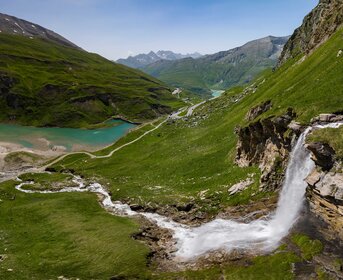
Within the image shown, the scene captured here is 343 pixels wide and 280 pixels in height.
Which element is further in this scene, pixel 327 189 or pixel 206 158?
pixel 206 158

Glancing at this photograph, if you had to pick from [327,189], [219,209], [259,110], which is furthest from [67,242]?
[259,110]

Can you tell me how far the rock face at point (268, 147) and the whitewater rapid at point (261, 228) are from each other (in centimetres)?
246

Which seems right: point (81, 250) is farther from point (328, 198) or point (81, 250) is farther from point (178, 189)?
point (328, 198)

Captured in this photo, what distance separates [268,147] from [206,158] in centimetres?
2426

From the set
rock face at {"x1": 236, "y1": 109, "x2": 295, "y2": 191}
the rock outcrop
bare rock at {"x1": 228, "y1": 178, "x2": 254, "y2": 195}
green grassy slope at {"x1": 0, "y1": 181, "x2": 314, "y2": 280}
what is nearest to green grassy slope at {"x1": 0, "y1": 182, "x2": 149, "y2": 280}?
green grassy slope at {"x1": 0, "y1": 181, "x2": 314, "y2": 280}

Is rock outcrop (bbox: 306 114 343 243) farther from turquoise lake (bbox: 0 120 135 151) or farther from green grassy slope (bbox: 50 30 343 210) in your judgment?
turquoise lake (bbox: 0 120 135 151)

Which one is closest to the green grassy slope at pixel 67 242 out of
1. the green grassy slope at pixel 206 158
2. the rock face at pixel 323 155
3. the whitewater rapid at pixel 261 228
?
the whitewater rapid at pixel 261 228

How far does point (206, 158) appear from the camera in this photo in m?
79.9

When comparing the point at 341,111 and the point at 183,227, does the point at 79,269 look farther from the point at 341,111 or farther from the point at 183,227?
the point at 341,111

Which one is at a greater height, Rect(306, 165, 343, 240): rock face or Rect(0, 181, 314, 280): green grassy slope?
Rect(306, 165, 343, 240): rock face

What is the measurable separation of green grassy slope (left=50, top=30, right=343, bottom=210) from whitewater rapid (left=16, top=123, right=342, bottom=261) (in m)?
5.80

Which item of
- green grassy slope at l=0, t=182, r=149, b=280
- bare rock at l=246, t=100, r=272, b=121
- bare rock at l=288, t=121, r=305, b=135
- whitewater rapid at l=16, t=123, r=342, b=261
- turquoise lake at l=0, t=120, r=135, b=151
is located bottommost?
turquoise lake at l=0, t=120, r=135, b=151

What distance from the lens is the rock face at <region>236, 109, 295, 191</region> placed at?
5088cm

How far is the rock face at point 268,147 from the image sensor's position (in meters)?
50.9
